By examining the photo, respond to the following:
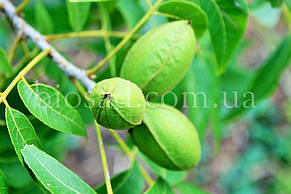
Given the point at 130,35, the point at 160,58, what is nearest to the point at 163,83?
the point at 160,58

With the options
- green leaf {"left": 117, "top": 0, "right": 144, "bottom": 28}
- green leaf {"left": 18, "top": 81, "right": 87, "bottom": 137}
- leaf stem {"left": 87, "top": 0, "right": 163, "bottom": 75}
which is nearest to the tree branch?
leaf stem {"left": 87, "top": 0, "right": 163, "bottom": 75}

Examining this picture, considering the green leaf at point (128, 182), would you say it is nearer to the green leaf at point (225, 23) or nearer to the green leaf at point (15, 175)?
the green leaf at point (15, 175)

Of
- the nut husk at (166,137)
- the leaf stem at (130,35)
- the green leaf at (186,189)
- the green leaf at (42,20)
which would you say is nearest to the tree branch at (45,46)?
the leaf stem at (130,35)

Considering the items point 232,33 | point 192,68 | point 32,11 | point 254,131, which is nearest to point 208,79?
point 192,68

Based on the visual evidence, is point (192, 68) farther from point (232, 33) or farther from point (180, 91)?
point (232, 33)

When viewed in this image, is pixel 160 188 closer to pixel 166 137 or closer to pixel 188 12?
pixel 166 137

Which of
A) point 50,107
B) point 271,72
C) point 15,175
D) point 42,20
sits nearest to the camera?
point 50,107
